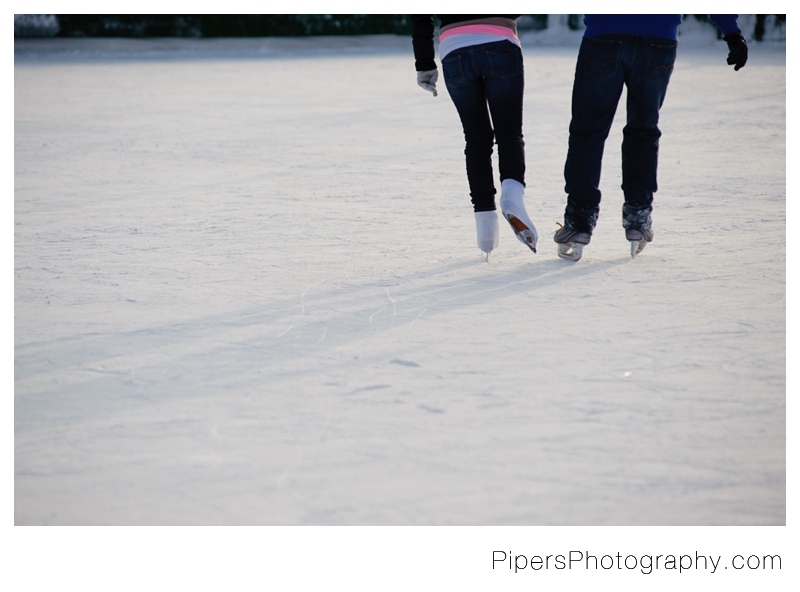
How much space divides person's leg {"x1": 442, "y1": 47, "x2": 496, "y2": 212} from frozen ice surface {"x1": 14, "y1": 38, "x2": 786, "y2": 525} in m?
0.30

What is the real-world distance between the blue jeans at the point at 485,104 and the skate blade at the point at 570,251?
1.09ft

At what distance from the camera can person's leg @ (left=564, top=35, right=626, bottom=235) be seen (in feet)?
11.5

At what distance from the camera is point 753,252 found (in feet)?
12.3

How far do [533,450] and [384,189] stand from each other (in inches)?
128

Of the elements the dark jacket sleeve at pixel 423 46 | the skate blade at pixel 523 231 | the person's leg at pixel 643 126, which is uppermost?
the dark jacket sleeve at pixel 423 46

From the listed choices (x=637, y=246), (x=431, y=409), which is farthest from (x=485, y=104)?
(x=431, y=409)

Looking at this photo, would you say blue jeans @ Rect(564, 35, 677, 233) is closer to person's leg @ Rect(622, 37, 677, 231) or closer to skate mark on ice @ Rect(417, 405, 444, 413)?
person's leg @ Rect(622, 37, 677, 231)

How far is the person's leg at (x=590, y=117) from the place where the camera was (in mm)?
3512

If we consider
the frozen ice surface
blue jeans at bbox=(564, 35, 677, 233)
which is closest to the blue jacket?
blue jeans at bbox=(564, 35, 677, 233)

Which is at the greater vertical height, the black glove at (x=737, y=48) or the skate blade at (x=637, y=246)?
the black glove at (x=737, y=48)

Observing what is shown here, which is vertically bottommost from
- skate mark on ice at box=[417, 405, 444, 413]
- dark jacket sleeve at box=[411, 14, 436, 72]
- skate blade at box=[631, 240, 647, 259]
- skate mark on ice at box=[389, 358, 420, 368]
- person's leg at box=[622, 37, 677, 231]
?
skate blade at box=[631, 240, 647, 259]

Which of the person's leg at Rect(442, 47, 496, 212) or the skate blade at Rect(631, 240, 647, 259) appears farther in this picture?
the skate blade at Rect(631, 240, 647, 259)

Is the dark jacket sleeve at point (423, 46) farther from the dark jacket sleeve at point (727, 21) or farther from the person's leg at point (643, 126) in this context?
the dark jacket sleeve at point (727, 21)

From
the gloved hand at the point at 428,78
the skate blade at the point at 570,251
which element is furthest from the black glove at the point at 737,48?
the gloved hand at the point at 428,78
